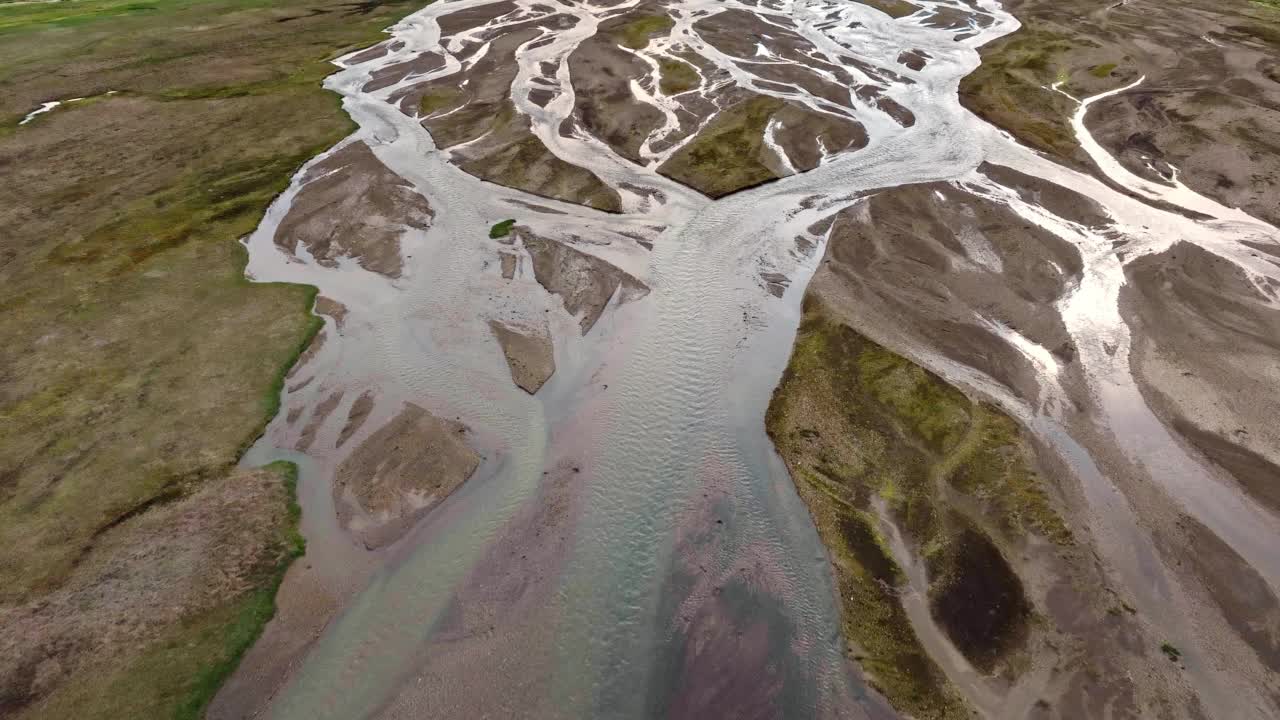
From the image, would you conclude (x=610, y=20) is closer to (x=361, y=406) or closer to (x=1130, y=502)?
(x=361, y=406)

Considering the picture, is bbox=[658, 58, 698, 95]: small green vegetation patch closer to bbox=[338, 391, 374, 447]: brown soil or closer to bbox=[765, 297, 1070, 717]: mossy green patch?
bbox=[765, 297, 1070, 717]: mossy green patch

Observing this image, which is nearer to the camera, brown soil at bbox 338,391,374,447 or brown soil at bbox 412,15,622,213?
brown soil at bbox 338,391,374,447

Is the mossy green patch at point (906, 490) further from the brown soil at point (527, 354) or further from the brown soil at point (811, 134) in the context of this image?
the brown soil at point (811, 134)

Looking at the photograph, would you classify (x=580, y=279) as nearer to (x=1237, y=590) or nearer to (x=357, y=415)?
(x=357, y=415)

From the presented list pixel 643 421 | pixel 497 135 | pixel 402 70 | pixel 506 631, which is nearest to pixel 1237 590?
pixel 643 421

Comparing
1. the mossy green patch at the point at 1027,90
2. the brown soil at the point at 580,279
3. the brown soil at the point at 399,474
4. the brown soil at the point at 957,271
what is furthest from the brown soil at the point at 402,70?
the mossy green patch at the point at 1027,90

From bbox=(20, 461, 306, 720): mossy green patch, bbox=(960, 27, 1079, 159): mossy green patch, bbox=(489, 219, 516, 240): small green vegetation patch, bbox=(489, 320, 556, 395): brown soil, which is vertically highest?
bbox=(960, 27, 1079, 159): mossy green patch

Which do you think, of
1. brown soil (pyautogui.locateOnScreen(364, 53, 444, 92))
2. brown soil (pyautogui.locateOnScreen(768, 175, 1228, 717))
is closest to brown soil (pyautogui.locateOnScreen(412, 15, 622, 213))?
brown soil (pyautogui.locateOnScreen(364, 53, 444, 92))
